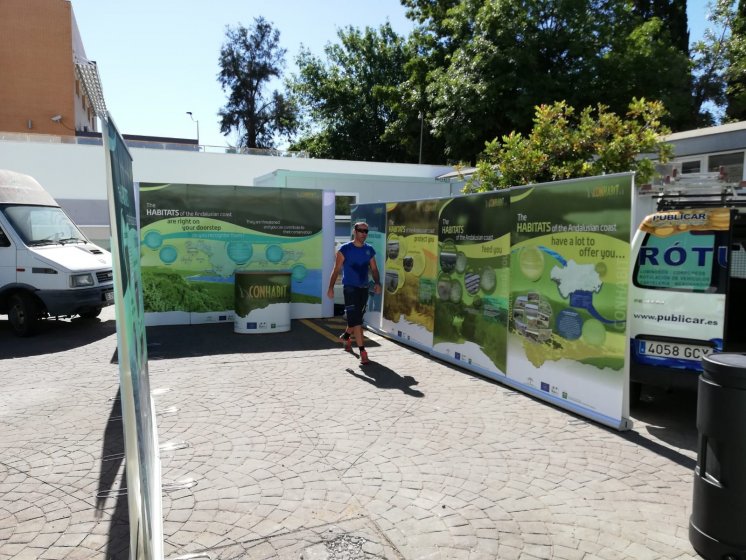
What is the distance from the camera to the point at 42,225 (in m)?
10.3

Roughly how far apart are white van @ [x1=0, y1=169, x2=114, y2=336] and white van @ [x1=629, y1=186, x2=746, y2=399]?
849 centimetres

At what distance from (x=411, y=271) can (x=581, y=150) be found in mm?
3735

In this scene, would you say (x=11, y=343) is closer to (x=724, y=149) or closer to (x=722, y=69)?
(x=724, y=149)

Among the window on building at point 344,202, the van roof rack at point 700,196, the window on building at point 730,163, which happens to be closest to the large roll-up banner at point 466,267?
the van roof rack at point 700,196

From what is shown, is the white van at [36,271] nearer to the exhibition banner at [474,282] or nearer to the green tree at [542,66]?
the exhibition banner at [474,282]

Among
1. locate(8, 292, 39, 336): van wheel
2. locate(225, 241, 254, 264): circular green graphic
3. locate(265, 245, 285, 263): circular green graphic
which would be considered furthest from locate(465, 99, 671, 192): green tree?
locate(8, 292, 39, 336): van wheel

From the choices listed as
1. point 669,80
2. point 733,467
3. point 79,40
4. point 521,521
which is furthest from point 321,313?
point 79,40

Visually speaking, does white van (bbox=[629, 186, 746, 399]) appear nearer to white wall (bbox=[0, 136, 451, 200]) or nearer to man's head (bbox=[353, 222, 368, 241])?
man's head (bbox=[353, 222, 368, 241])

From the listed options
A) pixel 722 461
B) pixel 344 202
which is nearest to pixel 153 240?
pixel 722 461

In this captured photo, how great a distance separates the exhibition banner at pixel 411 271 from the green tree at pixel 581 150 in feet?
7.16

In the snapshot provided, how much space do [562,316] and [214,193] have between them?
23.5 ft

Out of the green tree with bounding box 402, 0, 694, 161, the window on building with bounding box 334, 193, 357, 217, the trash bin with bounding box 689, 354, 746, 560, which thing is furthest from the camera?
the green tree with bounding box 402, 0, 694, 161

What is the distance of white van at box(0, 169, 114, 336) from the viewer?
9484 mm

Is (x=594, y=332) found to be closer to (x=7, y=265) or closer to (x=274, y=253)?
(x=274, y=253)
